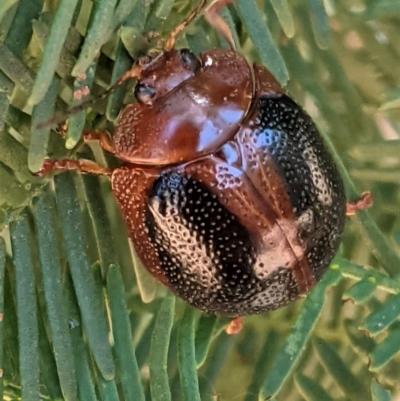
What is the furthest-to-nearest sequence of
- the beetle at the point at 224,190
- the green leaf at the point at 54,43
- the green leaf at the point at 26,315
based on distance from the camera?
the beetle at the point at 224,190 → the green leaf at the point at 26,315 → the green leaf at the point at 54,43

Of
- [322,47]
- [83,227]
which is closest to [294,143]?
[322,47]

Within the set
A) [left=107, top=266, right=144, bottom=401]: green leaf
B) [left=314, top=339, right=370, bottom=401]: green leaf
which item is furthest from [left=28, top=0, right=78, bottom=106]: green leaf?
Result: [left=314, top=339, right=370, bottom=401]: green leaf

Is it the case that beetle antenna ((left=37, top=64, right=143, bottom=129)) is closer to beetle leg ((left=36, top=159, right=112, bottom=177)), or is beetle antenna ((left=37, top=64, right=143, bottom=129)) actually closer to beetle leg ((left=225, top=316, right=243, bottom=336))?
beetle leg ((left=36, top=159, right=112, bottom=177))

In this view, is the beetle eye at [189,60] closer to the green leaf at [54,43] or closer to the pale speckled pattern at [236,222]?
the pale speckled pattern at [236,222]

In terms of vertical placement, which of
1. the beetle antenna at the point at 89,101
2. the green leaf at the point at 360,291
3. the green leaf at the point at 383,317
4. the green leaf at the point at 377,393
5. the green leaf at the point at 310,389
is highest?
the beetle antenna at the point at 89,101

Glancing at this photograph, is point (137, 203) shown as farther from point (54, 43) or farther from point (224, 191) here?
point (54, 43)

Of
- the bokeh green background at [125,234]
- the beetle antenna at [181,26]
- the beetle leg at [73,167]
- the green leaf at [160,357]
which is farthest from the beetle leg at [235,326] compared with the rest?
the beetle antenna at [181,26]

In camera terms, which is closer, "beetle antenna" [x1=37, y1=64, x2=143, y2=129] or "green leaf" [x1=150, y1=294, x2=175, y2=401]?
"beetle antenna" [x1=37, y1=64, x2=143, y2=129]
